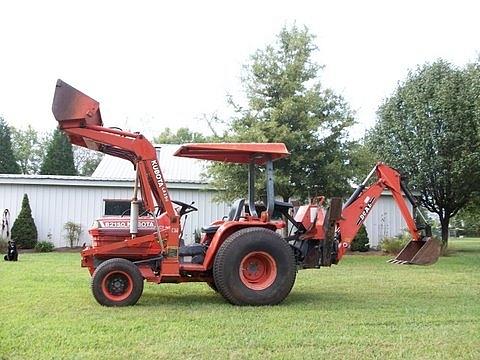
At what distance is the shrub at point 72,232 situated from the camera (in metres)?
23.7

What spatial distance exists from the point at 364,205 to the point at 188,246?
3.19m

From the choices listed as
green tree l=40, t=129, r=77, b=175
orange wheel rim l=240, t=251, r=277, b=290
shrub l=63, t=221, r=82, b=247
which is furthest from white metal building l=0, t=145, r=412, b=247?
green tree l=40, t=129, r=77, b=175

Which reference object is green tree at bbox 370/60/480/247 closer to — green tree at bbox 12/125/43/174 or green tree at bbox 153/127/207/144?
green tree at bbox 153/127/207/144

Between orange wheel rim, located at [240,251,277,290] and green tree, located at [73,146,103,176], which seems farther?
green tree, located at [73,146,103,176]

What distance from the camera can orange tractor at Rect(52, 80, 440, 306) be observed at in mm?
8547

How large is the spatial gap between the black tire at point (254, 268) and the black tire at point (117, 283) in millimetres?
1139

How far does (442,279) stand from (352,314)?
17.8 feet

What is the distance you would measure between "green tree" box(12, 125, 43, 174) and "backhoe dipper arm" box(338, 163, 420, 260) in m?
58.5

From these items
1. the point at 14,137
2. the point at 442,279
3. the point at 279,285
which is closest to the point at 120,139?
the point at 279,285

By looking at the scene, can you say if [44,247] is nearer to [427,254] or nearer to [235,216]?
[235,216]

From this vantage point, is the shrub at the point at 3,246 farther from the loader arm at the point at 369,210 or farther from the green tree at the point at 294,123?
the loader arm at the point at 369,210

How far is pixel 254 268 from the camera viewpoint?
899 cm

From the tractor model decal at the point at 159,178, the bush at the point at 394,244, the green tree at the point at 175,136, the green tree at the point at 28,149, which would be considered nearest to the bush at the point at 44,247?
the bush at the point at 394,244

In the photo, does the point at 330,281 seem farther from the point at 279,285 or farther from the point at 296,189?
the point at 296,189
